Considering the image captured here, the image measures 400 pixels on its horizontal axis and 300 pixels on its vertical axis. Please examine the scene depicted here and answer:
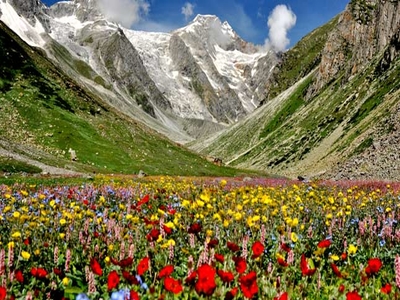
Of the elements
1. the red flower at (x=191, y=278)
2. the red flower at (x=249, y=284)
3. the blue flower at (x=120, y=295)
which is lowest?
the red flower at (x=249, y=284)

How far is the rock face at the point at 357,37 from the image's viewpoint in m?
128

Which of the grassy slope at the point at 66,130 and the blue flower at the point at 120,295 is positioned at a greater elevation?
the grassy slope at the point at 66,130

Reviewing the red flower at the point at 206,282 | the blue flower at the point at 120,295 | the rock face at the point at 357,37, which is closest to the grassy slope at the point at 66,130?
the blue flower at the point at 120,295

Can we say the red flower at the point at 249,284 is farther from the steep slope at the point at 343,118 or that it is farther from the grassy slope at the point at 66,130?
the grassy slope at the point at 66,130

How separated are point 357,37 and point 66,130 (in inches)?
5293

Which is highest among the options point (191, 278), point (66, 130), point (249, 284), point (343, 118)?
point (66, 130)

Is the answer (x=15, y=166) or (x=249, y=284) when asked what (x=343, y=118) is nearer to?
(x=15, y=166)

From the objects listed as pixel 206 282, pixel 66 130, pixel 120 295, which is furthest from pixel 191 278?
pixel 66 130

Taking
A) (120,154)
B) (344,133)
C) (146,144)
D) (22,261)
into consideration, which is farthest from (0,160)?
(344,133)

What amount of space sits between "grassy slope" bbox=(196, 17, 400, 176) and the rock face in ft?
34.1

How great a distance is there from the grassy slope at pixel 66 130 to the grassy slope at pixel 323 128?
89.6 ft

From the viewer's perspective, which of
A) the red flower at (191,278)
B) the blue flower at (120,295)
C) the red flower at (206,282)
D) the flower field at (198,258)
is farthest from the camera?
the flower field at (198,258)

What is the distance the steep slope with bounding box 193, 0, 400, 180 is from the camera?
63219 mm

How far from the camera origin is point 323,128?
110 metres
